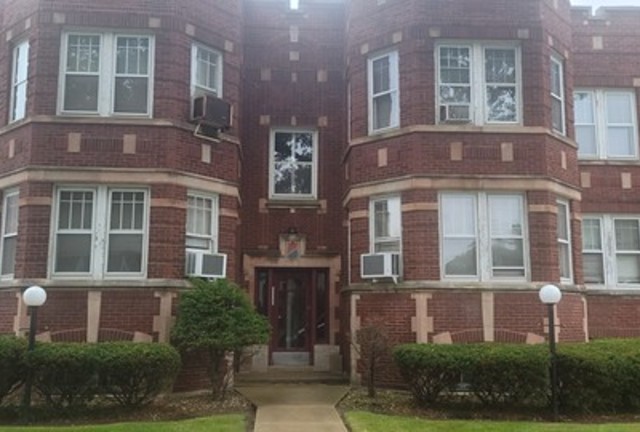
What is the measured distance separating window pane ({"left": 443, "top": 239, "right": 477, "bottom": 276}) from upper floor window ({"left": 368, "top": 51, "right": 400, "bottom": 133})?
2741 millimetres

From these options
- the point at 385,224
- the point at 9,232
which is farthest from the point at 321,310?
the point at 9,232

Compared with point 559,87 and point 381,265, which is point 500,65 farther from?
point 381,265

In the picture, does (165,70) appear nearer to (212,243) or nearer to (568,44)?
(212,243)

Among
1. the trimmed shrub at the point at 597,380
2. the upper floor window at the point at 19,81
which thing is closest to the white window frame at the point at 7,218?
the upper floor window at the point at 19,81

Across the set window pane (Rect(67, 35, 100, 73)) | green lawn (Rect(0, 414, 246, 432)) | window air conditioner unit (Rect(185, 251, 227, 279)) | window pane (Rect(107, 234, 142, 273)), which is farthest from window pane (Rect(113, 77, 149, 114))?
green lawn (Rect(0, 414, 246, 432))

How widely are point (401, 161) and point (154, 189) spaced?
485cm

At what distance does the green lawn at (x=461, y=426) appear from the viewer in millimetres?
8578

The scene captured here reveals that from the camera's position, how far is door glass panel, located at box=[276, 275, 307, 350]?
48.9 feet

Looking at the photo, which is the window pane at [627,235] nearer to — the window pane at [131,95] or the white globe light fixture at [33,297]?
the window pane at [131,95]

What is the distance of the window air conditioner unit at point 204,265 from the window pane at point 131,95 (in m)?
2.96

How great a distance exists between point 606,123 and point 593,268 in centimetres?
371

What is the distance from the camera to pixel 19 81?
1241 centimetres

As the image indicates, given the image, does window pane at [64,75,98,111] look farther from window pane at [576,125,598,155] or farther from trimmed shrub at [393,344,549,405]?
window pane at [576,125,598,155]

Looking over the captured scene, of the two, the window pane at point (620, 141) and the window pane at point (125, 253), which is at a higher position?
the window pane at point (620, 141)
